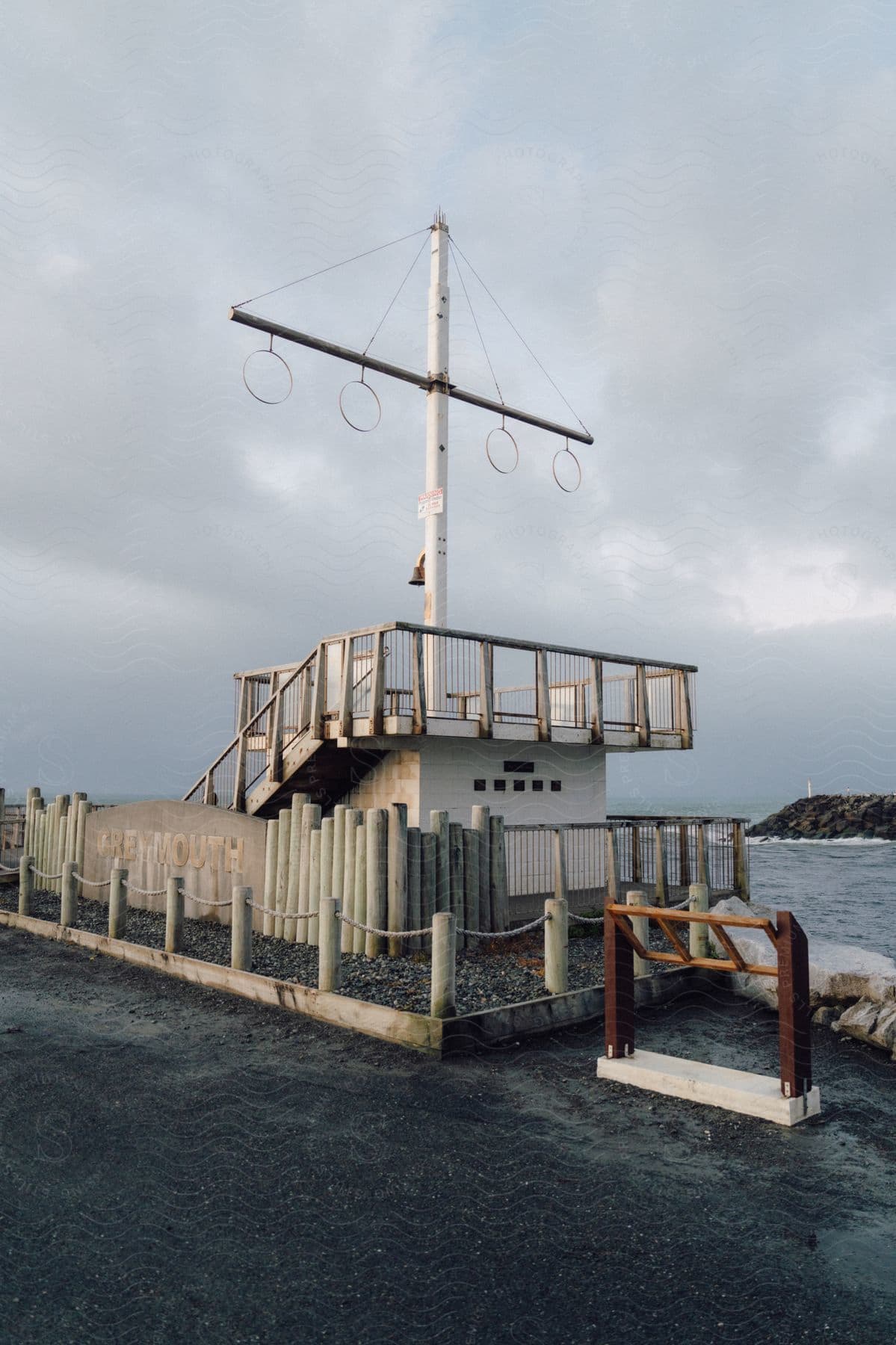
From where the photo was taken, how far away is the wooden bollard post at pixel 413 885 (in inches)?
504

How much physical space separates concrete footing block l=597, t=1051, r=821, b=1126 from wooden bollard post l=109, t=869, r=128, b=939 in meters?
8.70

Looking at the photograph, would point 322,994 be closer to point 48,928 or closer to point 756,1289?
point 756,1289

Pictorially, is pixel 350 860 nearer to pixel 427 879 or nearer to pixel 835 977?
pixel 427 879

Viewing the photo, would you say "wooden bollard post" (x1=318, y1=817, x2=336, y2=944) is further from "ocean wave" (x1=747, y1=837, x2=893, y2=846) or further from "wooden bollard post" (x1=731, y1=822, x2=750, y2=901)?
"ocean wave" (x1=747, y1=837, x2=893, y2=846)

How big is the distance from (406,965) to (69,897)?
22.9 feet

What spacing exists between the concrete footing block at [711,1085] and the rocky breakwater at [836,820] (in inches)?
2711

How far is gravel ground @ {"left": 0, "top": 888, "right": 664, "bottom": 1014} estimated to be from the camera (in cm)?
1063

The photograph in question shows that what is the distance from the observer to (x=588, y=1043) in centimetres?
947

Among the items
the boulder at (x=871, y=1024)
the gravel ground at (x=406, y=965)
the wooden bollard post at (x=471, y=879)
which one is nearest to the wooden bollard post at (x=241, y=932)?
the gravel ground at (x=406, y=965)

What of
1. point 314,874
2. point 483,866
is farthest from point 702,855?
point 314,874

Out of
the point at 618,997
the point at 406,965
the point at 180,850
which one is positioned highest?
the point at 180,850

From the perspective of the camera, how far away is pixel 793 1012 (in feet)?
24.2

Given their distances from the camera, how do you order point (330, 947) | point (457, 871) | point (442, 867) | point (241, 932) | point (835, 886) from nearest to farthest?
point (330, 947) → point (241, 932) → point (442, 867) → point (457, 871) → point (835, 886)

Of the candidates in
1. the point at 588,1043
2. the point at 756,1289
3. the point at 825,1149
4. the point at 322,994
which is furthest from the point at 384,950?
the point at 756,1289
